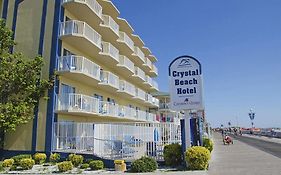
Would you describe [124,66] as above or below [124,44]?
below

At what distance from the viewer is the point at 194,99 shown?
595 inches

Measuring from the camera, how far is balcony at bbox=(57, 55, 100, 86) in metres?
20.3

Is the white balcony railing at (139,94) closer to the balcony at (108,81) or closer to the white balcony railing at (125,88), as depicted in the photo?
the white balcony railing at (125,88)

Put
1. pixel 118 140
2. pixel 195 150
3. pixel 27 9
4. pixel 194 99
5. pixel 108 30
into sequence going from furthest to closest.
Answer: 1. pixel 108 30
2. pixel 27 9
3. pixel 118 140
4. pixel 194 99
5. pixel 195 150

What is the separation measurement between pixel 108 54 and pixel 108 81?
2.47 m

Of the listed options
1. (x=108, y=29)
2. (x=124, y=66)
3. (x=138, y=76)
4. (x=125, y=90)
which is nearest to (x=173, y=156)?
(x=108, y=29)

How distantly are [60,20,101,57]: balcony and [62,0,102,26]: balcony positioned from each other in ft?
4.58

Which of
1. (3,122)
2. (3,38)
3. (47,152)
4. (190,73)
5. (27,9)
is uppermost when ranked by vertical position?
(27,9)

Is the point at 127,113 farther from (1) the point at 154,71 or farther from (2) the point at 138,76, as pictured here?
(1) the point at 154,71

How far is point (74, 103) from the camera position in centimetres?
2036

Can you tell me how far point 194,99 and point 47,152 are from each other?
9.97 meters

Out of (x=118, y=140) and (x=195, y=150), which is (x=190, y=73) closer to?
(x=195, y=150)

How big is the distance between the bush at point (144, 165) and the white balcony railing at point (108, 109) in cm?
1144

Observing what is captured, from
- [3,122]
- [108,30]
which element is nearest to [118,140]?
[3,122]
